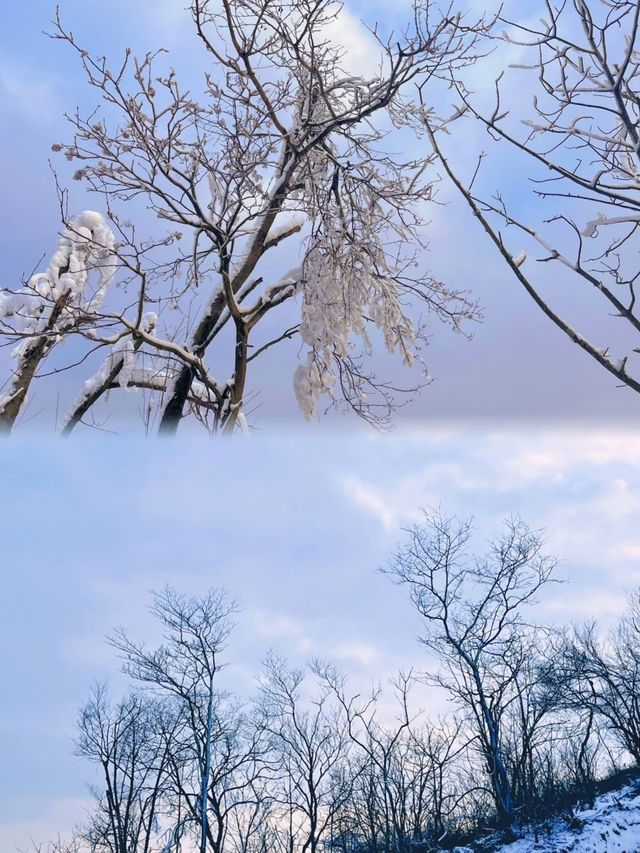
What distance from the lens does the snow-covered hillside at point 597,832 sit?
1046 centimetres

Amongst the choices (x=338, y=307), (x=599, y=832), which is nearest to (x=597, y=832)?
(x=599, y=832)

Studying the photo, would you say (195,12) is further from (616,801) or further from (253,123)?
(616,801)

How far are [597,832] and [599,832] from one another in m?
0.05

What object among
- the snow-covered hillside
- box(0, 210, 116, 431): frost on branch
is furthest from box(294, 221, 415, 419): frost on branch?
the snow-covered hillside

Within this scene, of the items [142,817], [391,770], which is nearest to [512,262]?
[391,770]

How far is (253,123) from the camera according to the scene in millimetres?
5965

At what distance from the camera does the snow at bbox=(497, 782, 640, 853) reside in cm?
1046

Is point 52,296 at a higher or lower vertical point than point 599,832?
higher

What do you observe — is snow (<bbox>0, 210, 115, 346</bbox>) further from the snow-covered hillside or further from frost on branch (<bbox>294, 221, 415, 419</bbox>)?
the snow-covered hillside

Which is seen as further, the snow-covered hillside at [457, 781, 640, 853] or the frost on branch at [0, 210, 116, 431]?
the snow-covered hillside at [457, 781, 640, 853]

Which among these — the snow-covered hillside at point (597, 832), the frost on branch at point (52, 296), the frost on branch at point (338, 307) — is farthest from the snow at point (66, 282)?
the snow-covered hillside at point (597, 832)

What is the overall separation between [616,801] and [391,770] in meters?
4.10

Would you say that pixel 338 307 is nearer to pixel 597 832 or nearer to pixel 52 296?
pixel 52 296

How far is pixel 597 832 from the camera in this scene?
11000 millimetres
